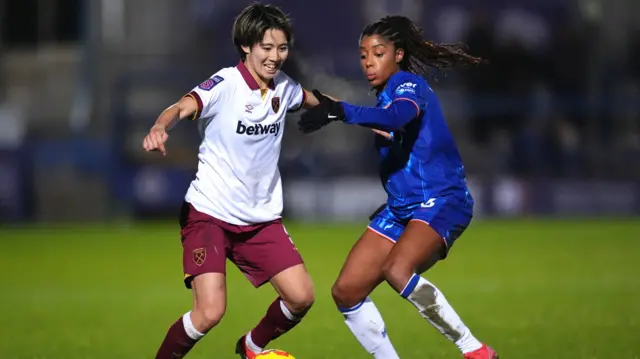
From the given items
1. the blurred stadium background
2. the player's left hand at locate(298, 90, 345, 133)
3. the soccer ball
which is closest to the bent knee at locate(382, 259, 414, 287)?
the player's left hand at locate(298, 90, 345, 133)

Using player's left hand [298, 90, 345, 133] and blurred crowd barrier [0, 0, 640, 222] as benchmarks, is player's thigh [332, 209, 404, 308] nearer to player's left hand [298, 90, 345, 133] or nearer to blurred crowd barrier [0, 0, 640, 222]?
player's left hand [298, 90, 345, 133]

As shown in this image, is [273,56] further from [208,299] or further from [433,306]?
[433,306]

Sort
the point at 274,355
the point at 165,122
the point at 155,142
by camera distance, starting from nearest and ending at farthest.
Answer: the point at 155,142 < the point at 165,122 < the point at 274,355

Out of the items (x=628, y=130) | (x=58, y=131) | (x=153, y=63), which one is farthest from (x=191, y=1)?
(x=628, y=130)

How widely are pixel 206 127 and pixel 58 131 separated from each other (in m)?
14.6

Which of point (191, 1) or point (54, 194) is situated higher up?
point (191, 1)

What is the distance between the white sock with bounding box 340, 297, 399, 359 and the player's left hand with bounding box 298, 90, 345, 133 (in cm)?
109

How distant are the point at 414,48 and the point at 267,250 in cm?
145

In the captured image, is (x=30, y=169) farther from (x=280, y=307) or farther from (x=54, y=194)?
(x=280, y=307)

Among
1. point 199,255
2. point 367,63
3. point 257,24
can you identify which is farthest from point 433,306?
point 257,24

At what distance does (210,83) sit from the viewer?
645 cm

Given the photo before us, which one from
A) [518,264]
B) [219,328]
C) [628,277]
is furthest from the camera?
[518,264]

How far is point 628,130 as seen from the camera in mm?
19453

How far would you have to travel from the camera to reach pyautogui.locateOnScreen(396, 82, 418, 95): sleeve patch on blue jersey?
6328 mm
